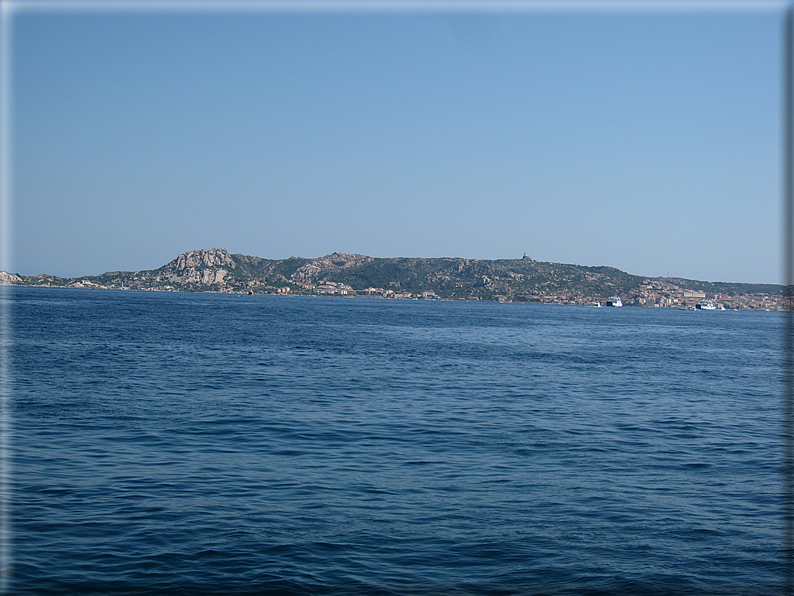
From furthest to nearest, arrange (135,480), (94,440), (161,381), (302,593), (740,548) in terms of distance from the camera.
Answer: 1. (161,381)
2. (94,440)
3. (135,480)
4. (740,548)
5. (302,593)

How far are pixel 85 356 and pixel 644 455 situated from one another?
97.9 ft

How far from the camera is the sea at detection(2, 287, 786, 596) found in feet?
30.7

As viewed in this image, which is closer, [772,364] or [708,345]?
[772,364]

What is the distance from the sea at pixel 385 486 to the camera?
936cm

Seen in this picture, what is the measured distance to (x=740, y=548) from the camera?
10.6 meters

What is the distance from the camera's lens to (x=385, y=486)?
1331cm

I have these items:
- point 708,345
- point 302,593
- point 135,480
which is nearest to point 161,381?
point 135,480

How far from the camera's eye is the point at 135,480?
13.2 meters

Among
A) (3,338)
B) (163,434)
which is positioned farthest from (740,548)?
(3,338)

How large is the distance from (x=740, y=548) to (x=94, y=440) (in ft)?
48.0

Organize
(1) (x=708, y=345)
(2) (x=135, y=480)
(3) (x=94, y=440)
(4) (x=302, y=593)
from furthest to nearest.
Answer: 1. (1) (x=708, y=345)
2. (3) (x=94, y=440)
3. (2) (x=135, y=480)
4. (4) (x=302, y=593)

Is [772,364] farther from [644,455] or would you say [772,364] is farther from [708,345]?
[644,455]

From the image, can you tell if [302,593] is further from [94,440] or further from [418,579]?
[94,440]

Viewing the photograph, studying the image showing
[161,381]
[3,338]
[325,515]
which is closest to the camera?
[325,515]
